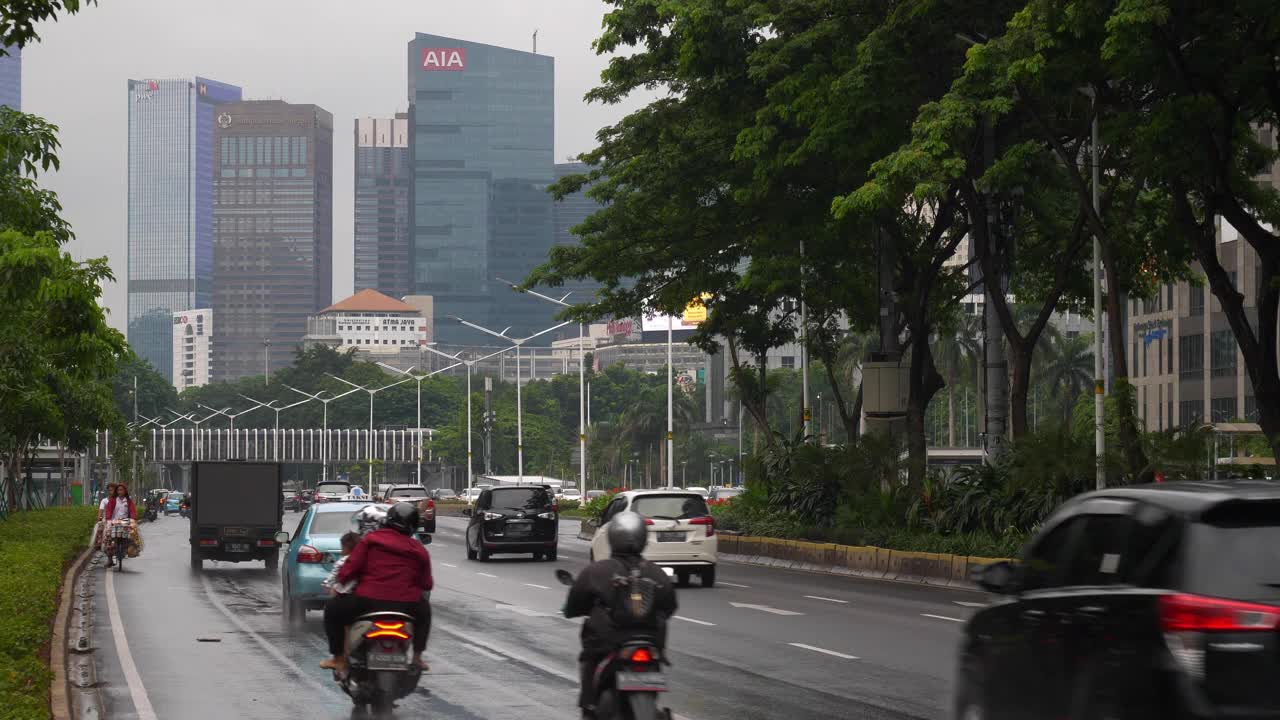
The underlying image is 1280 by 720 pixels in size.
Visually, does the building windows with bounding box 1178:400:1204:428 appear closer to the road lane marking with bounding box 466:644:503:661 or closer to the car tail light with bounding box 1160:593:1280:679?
the road lane marking with bounding box 466:644:503:661

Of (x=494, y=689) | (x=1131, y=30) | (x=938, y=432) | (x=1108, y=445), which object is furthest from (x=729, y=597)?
(x=938, y=432)

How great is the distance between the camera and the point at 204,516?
34.4 meters

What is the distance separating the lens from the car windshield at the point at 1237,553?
6766 millimetres

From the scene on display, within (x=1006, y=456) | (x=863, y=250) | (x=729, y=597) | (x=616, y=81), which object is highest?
(x=616, y=81)

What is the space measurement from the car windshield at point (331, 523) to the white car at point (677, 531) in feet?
19.5

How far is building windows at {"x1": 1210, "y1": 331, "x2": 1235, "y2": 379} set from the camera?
245 feet

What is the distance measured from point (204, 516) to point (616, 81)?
12.4m

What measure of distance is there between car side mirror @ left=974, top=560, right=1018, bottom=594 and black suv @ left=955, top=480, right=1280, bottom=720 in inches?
7.3

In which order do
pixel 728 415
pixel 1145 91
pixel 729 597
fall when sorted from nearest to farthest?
pixel 729 597, pixel 1145 91, pixel 728 415

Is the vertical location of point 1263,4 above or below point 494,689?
above

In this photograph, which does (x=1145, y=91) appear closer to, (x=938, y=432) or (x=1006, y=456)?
(x=1006, y=456)

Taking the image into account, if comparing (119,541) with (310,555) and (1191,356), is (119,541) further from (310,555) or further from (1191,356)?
(1191,356)

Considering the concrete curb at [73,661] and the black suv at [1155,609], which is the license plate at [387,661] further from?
the black suv at [1155,609]

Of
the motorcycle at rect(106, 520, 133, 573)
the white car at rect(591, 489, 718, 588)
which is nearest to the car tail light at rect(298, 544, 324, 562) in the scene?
the white car at rect(591, 489, 718, 588)
